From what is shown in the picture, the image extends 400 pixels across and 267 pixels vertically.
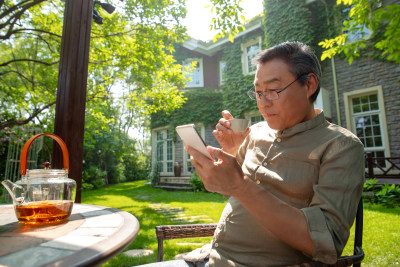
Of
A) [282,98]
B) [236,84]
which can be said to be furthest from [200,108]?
[282,98]

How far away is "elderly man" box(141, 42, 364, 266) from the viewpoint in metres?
0.90

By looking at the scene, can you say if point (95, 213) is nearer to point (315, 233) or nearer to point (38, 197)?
point (38, 197)

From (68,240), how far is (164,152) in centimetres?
1183

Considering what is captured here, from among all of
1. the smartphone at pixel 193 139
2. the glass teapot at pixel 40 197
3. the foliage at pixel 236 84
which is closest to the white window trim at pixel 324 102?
the foliage at pixel 236 84

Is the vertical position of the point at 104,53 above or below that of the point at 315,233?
above

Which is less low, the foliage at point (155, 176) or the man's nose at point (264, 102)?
the man's nose at point (264, 102)

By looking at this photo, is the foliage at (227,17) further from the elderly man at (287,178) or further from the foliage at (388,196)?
the foliage at (388,196)

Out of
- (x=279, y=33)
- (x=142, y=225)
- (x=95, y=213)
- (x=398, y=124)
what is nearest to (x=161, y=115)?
(x=279, y=33)

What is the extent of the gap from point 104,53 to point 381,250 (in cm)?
627

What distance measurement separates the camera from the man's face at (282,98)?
1268 millimetres

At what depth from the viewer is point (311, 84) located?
132cm

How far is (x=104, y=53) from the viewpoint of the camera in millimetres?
5781

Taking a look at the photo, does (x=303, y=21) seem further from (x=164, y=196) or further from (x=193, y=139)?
(x=193, y=139)

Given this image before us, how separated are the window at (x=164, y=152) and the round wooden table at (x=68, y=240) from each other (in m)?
11.1
